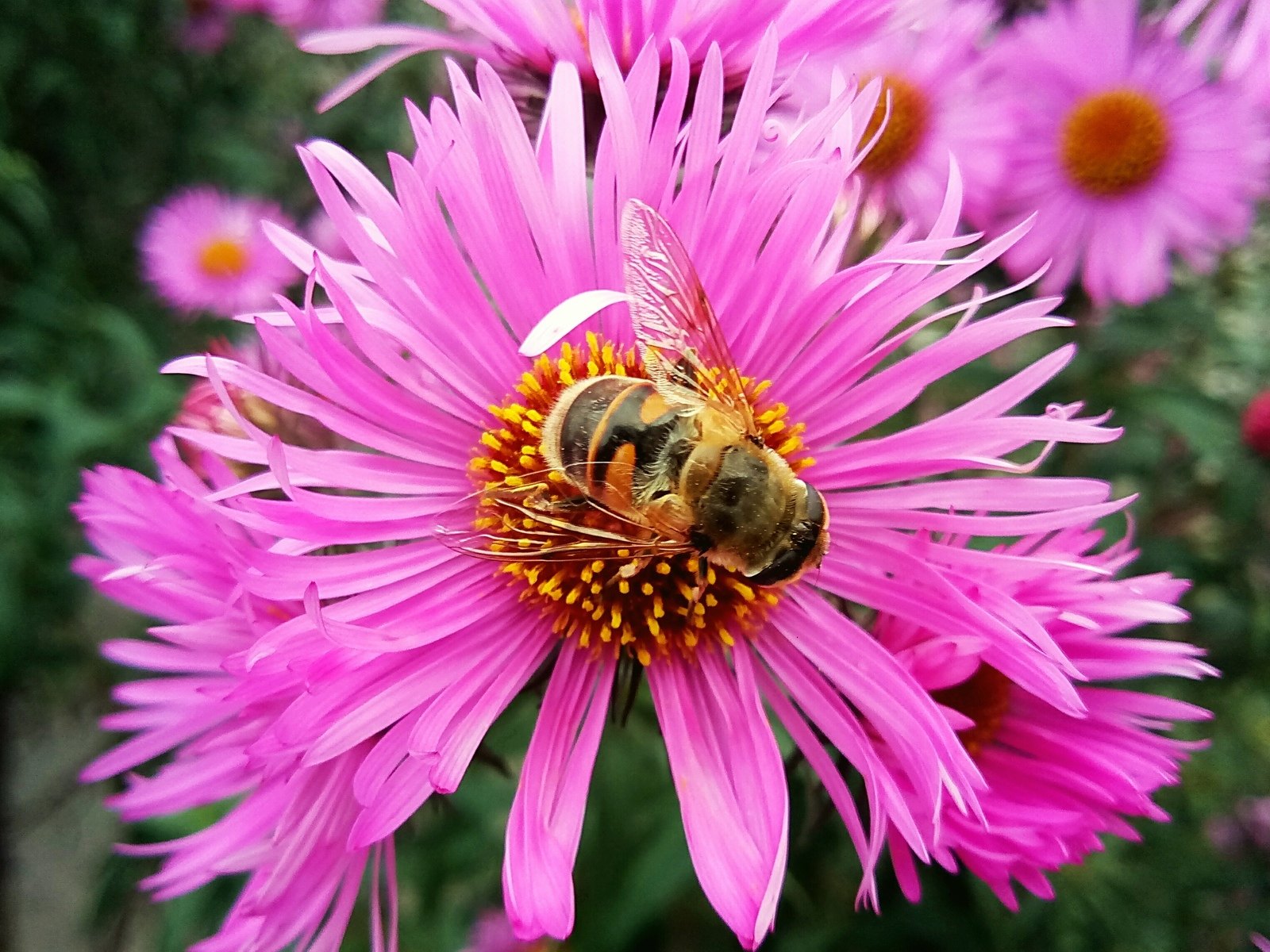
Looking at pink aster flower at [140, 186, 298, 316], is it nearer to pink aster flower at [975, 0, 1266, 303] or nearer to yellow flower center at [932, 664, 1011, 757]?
pink aster flower at [975, 0, 1266, 303]

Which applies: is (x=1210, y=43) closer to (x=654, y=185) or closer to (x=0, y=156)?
(x=654, y=185)

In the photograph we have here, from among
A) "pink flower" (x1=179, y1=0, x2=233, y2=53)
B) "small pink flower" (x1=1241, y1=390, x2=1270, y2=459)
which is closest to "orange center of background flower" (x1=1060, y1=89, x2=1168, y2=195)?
"small pink flower" (x1=1241, y1=390, x2=1270, y2=459)

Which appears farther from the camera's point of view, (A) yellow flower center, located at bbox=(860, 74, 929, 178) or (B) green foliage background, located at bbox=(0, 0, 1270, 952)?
(A) yellow flower center, located at bbox=(860, 74, 929, 178)

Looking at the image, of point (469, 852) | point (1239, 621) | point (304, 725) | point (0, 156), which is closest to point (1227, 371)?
Answer: point (1239, 621)

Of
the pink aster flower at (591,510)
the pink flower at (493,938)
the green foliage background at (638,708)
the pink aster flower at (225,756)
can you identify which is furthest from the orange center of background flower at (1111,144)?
the pink flower at (493,938)

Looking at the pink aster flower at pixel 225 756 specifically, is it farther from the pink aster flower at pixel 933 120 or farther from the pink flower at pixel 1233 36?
the pink flower at pixel 1233 36

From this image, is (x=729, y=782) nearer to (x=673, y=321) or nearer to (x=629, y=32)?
(x=673, y=321)
